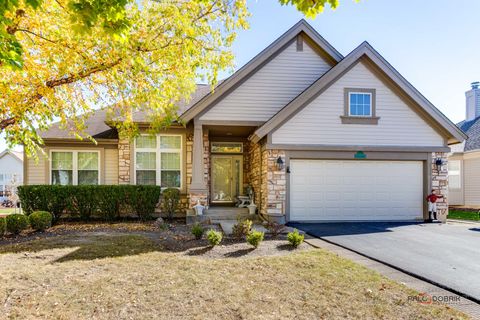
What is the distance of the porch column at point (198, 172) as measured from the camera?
10930 mm

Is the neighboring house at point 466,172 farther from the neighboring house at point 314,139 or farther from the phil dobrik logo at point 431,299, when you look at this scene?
the phil dobrik logo at point 431,299

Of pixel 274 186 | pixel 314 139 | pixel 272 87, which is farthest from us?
pixel 272 87

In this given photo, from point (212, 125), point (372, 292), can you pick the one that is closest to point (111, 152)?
point (212, 125)

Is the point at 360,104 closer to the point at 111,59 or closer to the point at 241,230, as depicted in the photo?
the point at 241,230

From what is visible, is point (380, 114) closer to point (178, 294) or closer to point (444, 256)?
point (444, 256)

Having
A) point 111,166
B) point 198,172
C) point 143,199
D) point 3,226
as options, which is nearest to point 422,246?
point 198,172

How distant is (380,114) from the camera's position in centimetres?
1098

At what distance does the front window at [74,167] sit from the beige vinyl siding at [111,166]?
34 centimetres

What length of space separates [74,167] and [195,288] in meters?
9.99

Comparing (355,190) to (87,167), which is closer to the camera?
(355,190)

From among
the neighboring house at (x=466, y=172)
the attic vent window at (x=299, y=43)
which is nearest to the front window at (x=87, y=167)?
the attic vent window at (x=299, y=43)

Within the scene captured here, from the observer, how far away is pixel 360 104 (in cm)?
1098

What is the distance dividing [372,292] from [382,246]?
3.22 m

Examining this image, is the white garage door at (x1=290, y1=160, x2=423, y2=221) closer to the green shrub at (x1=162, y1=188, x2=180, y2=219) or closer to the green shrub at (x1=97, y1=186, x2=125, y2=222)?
the green shrub at (x1=162, y1=188, x2=180, y2=219)
